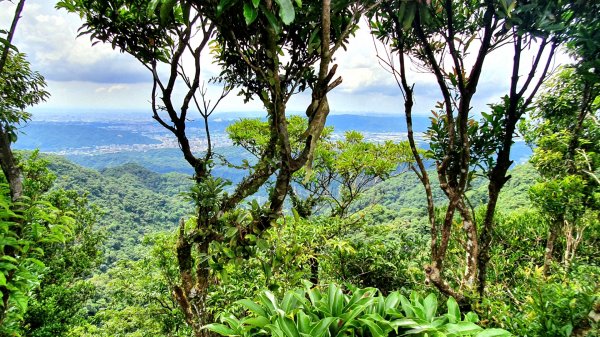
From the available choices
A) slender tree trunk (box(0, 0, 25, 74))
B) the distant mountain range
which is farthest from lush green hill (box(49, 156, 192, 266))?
the distant mountain range

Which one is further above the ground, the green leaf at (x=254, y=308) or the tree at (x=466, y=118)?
the tree at (x=466, y=118)

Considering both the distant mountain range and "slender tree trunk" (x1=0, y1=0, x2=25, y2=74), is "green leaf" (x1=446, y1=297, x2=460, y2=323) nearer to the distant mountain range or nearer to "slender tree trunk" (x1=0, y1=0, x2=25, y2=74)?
"slender tree trunk" (x1=0, y1=0, x2=25, y2=74)

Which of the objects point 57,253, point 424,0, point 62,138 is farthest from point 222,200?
point 62,138

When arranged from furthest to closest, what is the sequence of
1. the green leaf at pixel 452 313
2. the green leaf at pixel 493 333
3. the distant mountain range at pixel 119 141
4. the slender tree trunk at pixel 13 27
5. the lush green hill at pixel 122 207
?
the distant mountain range at pixel 119 141, the lush green hill at pixel 122 207, the slender tree trunk at pixel 13 27, the green leaf at pixel 452 313, the green leaf at pixel 493 333

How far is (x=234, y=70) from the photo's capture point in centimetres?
324

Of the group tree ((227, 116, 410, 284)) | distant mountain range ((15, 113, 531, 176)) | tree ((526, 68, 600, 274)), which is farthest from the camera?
distant mountain range ((15, 113, 531, 176))

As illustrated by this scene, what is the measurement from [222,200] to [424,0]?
2.19 metres

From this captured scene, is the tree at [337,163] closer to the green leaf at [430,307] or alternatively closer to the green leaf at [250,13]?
the green leaf at [430,307]

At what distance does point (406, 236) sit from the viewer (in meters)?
5.05

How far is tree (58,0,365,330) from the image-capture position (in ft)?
6.81

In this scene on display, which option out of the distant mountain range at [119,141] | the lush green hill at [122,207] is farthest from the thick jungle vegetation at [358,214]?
the distant mountain range at [119,141]

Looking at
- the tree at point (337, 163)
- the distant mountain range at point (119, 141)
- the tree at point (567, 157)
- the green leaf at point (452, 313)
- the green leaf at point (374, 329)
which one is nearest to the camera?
the green leaf at point (374, 329)

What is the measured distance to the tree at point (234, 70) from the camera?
2.07 m

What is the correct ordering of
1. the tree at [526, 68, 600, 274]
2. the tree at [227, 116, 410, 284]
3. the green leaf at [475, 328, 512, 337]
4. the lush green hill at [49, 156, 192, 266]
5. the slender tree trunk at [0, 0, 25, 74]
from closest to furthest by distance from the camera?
the green leaf at [475, 328, 512, 337] → the slender tree trunk at [0, 0, 25, 74] → the tree at [526, 68, 600, 274] → the tree at [227, 116, 410, 284] → the lush green hill at [49, 156, 192, 266]
